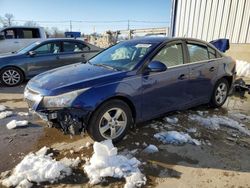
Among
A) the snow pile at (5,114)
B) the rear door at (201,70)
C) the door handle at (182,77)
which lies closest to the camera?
the door handle at (182,77)

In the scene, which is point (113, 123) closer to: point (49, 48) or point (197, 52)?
point (197, 52)

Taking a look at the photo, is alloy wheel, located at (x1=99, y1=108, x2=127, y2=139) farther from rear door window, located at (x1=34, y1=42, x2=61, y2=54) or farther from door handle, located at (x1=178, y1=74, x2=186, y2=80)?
rear door window, located at (x1=34, y1=42, x2=61, y2=54)

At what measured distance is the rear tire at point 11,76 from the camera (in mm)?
8016

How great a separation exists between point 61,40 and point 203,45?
4.99 meters

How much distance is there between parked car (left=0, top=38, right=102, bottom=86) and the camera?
8.05 metres

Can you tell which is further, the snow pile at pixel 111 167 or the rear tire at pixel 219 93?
the rear tire at pixel 219 93

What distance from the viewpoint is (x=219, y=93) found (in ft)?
19.5

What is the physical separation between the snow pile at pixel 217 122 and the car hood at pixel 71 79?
80.9 inches

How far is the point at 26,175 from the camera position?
10.5ft

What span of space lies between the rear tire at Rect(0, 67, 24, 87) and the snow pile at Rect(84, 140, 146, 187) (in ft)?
17.8

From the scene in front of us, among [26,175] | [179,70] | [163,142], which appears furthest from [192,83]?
[26,175]

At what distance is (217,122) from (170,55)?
5.27ft

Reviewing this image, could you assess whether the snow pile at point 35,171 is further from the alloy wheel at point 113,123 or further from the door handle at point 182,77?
the door handle at point 182,77

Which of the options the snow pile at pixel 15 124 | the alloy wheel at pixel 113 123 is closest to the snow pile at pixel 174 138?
the alloy wheel at pixel 113 123
